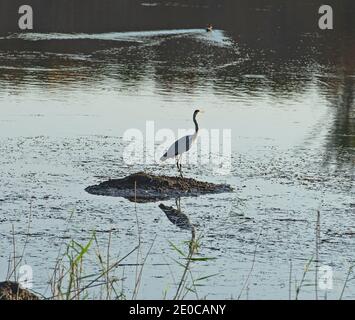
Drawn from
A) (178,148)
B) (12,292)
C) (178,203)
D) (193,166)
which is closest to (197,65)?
(193,166)

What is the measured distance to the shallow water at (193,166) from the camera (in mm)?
13445

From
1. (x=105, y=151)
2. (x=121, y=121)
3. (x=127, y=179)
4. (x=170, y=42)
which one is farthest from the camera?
(x=170, y=42)

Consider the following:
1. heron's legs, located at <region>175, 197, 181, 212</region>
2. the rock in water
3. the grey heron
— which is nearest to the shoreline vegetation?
the rock in water

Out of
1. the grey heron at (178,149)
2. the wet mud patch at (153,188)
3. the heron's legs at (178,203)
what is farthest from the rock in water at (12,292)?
the grey heron at (178,149)

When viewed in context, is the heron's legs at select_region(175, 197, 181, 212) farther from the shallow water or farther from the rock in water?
the rock in water

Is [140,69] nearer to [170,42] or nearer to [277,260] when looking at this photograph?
[170,42]

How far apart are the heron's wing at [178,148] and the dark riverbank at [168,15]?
94.0 feet

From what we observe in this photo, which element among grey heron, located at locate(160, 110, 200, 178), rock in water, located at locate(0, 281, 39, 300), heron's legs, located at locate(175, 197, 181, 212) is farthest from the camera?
grey heron, located at locate(160, 110, 200, 178)

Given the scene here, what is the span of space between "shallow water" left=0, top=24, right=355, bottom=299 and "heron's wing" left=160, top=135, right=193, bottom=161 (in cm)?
29

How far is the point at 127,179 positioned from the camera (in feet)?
57.7

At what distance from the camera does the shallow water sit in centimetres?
1345

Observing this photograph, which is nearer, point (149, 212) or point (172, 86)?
point (149, 212)
